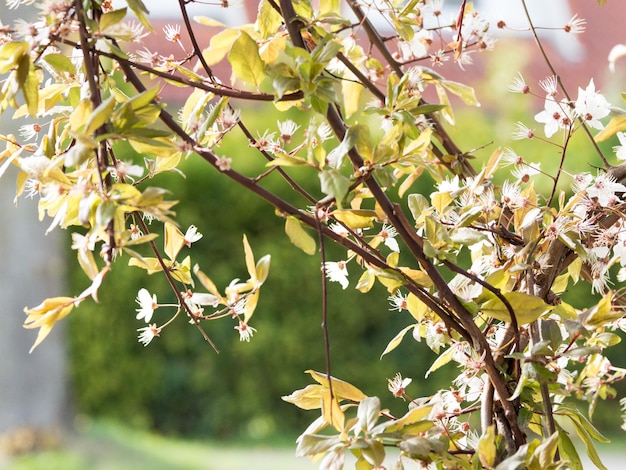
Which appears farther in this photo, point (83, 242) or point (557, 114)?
point (557, 114)

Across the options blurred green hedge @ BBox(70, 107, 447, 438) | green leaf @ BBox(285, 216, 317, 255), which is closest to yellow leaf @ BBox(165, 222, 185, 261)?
green leaf @ BBox(285, 216, 317, 255)

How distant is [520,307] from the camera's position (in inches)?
26.4

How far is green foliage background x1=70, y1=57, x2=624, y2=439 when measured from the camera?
4719 millimetres

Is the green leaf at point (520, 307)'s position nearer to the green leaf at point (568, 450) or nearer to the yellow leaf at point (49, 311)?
the green leaf at point (568, 450)

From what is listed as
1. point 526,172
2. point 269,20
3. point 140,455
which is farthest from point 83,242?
point 140,455

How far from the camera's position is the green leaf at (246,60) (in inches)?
25.1

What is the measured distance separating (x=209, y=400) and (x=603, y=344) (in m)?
4.30

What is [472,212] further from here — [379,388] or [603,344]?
[379,388]

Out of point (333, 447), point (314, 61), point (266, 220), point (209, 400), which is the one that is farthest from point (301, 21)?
point (209, 400)

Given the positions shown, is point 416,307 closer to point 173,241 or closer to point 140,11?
point 173,241

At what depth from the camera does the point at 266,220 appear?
4762 mm

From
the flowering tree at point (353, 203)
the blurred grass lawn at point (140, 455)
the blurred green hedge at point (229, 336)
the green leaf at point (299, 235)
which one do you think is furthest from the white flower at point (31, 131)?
the blurred green hedge at point (229, 336)

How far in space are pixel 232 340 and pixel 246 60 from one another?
423 cm

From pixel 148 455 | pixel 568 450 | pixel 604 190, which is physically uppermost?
pixel 604 190
